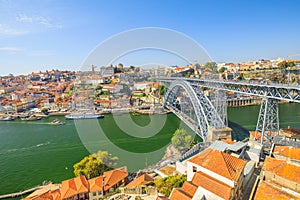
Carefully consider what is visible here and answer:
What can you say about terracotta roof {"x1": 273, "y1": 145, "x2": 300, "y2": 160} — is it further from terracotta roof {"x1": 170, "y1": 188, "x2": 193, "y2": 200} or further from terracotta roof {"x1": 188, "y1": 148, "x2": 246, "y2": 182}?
terracotta roof {"x1": 170, "y1": 188, "x2": 193, "y2": 200}

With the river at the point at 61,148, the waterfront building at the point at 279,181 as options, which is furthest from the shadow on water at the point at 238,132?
the waterfront building at the point at 279,181

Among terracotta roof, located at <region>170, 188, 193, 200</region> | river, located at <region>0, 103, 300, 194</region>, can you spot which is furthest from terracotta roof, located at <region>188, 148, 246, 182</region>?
river, located at <region>0, 103, 300, 194</region>

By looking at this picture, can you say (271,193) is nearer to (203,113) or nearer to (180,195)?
(180,195)

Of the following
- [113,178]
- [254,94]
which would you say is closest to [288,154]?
[254,94]

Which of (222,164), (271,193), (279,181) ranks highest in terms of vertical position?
(222,164)

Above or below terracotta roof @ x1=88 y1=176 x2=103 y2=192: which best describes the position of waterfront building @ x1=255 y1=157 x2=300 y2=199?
above

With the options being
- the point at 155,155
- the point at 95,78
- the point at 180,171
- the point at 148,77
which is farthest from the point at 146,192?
the point at 148,77
